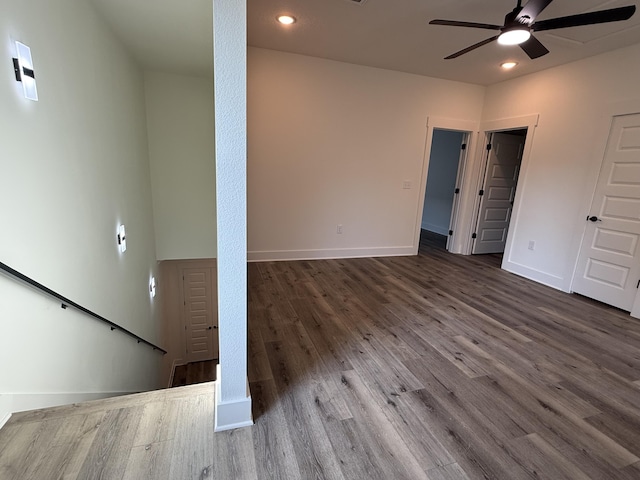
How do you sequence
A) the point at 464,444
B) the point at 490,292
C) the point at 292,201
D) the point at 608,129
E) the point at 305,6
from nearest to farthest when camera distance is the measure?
the point at 464,444 < the point at 305,6 < the point at 608,129 < the point at 490,292 < the point at 292,201

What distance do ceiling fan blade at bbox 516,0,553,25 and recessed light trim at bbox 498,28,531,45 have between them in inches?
3.4

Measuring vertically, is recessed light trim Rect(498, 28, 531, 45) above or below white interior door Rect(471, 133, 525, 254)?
above

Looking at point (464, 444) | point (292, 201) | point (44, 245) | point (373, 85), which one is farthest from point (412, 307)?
point (373, 85)

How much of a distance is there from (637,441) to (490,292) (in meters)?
2.05

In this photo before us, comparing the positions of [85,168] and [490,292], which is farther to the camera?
[490,292]

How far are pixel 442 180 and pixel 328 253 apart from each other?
3954mm

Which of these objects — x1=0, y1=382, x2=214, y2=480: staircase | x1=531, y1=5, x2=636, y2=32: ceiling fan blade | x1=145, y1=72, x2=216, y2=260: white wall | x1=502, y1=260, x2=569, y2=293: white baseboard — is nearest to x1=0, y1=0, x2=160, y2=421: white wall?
x1=0, y1=382, x2=214, y2=480: staircase

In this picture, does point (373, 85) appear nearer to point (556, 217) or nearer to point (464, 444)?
point (556, 217)

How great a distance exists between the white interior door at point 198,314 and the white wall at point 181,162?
94 cm

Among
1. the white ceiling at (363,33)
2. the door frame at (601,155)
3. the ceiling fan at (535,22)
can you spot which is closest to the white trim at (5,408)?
the white ceiling at (363,33)

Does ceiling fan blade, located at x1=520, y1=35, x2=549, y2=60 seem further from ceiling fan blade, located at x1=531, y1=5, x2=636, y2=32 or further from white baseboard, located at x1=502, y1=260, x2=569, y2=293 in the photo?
white baseboard, located at x1=502, y1=260, x2=569, y2=293

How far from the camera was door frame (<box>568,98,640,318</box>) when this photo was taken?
3076 mm

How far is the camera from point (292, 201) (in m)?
4.19

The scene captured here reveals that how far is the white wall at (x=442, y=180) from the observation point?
6604 millimetres
